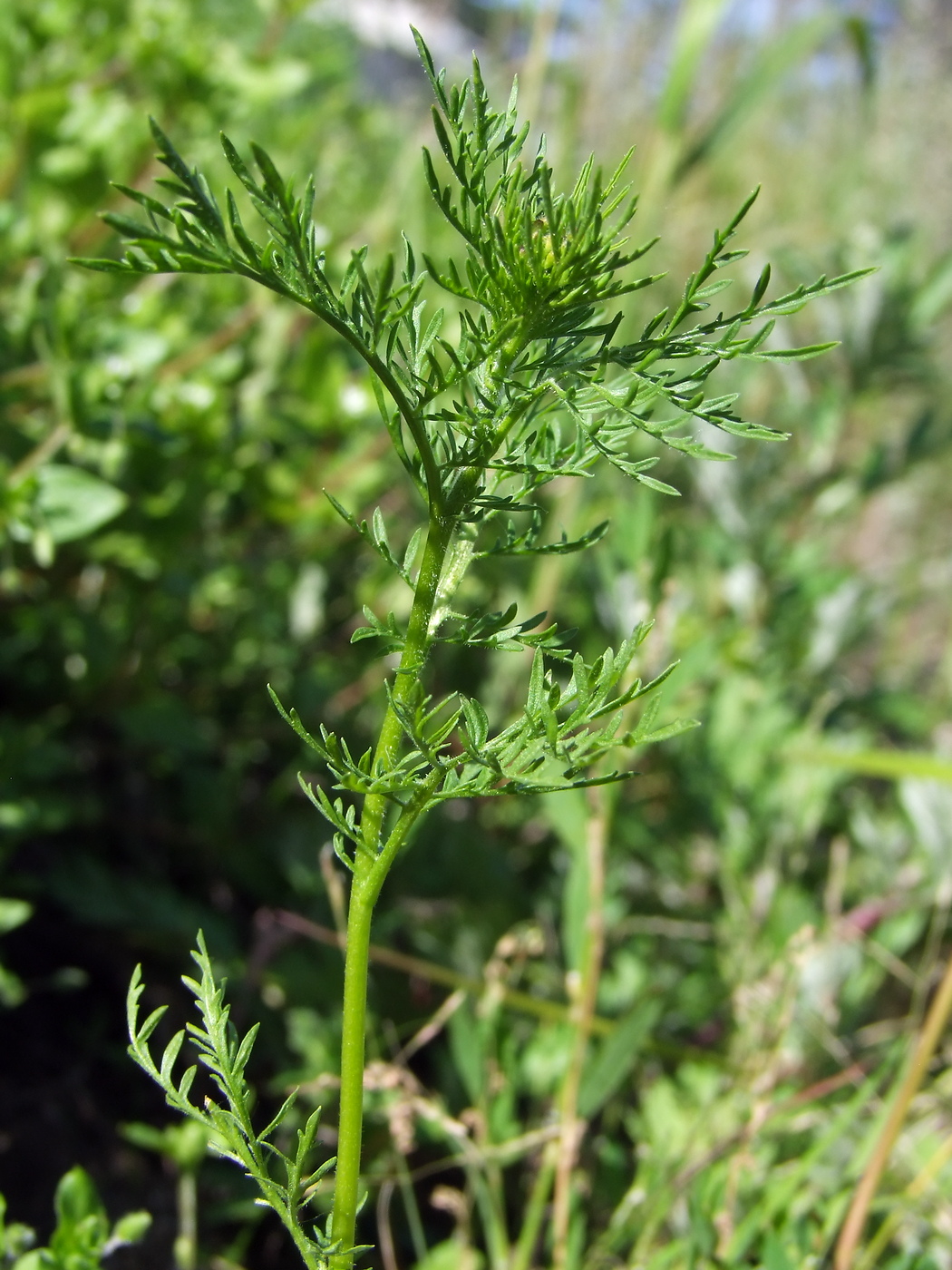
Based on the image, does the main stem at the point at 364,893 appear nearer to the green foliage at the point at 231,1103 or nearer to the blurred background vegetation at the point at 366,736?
the green foliage at the point at 231,1103

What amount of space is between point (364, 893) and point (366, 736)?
3.52ft

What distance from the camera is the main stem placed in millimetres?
534

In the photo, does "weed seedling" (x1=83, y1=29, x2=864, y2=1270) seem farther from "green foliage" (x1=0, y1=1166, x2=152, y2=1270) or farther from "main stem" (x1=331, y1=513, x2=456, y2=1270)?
"green foliage" (x1=0, y1=1166, x2=152, y2=1270)

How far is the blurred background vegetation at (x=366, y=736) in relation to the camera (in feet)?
3.64

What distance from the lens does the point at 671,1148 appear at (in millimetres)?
1148

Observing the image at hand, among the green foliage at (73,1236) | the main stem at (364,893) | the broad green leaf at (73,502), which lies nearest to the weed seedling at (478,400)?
the main stem at (364,893)

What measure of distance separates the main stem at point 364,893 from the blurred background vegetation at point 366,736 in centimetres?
24

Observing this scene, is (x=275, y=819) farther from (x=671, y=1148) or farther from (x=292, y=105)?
(x=292, y=105)

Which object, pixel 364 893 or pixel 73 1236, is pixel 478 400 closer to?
pixel 364 893

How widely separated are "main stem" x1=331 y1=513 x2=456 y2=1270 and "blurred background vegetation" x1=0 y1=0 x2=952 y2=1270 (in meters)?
0.24

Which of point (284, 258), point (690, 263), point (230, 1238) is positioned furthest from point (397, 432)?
point (690, 263)

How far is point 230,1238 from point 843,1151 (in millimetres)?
612

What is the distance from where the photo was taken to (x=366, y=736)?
1.61 metres

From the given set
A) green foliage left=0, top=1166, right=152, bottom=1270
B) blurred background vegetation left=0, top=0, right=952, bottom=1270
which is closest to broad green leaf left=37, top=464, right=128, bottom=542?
blurred background vegetation left=0, top=0, right=952, bottom=1270
